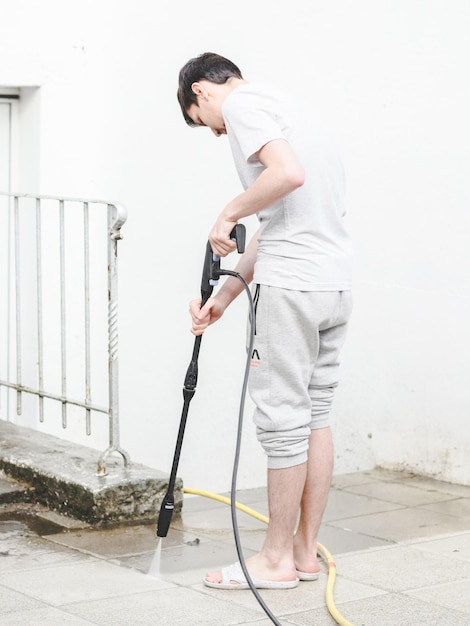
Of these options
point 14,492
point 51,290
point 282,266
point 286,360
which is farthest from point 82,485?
point 51,290

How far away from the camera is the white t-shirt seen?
11.6 ft

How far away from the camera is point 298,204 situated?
3.55 m

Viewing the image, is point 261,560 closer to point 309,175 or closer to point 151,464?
point 309,175

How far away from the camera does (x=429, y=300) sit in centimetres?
547

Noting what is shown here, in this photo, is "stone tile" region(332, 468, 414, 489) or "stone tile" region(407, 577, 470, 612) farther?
"stone tile" region(332, 468, 414, 489)

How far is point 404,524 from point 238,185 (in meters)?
2.39

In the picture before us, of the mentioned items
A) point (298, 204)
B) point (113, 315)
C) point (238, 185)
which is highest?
point (238, 185)

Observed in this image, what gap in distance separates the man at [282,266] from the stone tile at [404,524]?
885 mm

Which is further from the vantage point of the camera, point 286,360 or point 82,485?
point 82,485

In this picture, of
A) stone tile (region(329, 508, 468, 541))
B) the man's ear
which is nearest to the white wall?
stone tile (region(329, 508, 468, 541))

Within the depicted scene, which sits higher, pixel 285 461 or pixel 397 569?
pixel 285 461

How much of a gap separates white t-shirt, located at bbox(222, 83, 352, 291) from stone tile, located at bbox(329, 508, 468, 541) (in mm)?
1342

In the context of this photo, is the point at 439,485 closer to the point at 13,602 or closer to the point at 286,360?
the point at 286,360

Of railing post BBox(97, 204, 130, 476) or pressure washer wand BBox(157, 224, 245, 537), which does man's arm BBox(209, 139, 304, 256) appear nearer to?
pressure washer wand BBox(157, 224, 245, 537)
